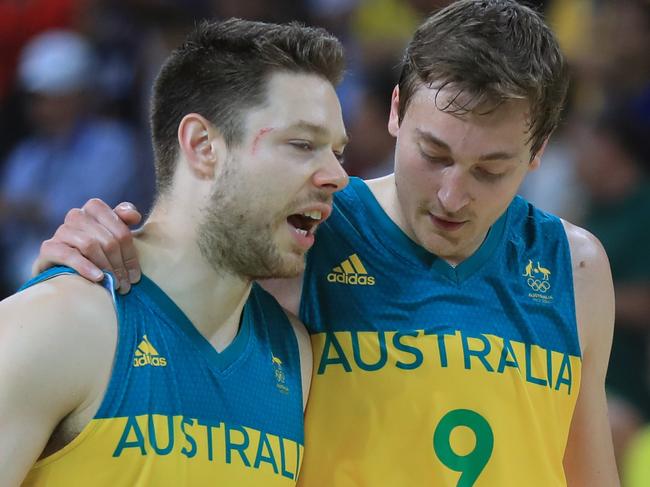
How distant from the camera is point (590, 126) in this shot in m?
6.73

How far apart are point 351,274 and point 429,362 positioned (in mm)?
364

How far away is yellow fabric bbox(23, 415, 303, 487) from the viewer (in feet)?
10.2

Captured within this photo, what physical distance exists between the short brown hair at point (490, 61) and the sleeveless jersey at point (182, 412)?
0.88 metres

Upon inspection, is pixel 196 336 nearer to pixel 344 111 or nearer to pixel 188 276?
pixel 188 276

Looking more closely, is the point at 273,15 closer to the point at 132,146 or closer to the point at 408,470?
the point at 132,146

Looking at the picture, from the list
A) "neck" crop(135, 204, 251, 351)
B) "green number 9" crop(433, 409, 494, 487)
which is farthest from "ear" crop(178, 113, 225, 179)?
"green number 9" crop(433, 409, 494, 487)

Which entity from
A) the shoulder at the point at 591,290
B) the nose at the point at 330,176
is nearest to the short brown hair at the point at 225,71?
the nose at the point at 330,176

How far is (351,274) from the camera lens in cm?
375

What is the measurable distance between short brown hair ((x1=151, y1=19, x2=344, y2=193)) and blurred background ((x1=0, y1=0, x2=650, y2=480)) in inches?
124

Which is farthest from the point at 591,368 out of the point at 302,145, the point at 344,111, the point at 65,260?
the point at 344,111

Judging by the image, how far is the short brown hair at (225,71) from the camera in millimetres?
3467

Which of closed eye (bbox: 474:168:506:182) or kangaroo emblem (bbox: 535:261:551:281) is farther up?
closed eye (bbox: 474:168:506:182)

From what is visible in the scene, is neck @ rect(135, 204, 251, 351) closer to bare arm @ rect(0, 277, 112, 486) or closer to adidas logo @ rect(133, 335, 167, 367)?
adidas logo @ rect(133, 335, 167, 367)

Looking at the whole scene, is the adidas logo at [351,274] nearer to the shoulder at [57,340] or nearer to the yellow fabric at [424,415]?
the yellow fabric at [424,415]
